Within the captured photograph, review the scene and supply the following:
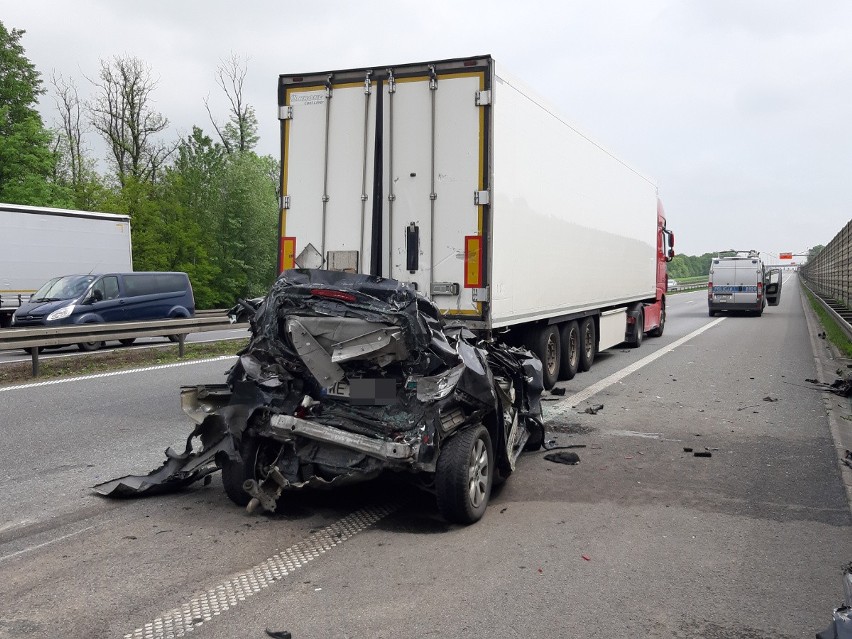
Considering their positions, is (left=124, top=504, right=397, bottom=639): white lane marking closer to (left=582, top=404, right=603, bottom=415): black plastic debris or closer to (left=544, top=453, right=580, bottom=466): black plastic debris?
(left=544, top=453, right=580, bottom=466): black plastic debris

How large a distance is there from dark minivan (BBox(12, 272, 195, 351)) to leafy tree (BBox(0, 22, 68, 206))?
19611 millimetres

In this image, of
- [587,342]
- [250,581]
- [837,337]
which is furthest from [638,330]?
[250,581]

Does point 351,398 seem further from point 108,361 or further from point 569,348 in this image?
point 108,361

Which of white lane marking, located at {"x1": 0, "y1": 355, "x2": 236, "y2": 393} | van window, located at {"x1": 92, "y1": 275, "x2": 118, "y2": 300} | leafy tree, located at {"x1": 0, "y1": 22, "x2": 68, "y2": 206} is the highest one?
leafy tree, located at {"x1": 0, "y1": 22, "x2": 68, "y2": 206}

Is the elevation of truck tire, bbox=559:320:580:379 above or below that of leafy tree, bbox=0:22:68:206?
below

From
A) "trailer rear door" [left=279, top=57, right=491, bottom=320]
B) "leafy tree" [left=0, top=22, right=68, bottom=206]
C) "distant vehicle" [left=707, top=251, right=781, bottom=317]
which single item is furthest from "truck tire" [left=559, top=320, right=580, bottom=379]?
"leafy tree" [left=0, top=22, right=68, bottom=206]

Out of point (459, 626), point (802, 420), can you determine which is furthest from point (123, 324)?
point (459, 626)

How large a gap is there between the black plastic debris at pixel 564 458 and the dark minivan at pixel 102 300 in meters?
13.4

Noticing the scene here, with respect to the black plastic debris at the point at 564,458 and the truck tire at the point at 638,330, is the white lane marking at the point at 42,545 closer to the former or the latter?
the black plastic debris at the point at 564,458

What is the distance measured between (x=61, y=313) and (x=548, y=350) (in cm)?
1145

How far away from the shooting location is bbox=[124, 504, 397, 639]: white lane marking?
357 centimetres

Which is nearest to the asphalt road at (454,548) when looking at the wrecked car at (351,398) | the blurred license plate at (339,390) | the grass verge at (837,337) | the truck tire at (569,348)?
the wrecked car at (351,398)

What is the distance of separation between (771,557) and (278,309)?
334 centimetres

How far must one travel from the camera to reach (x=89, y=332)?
13945mm
